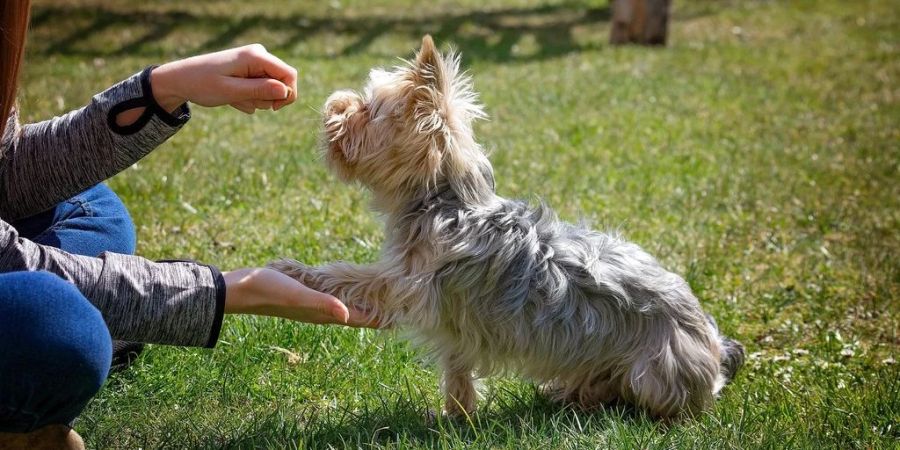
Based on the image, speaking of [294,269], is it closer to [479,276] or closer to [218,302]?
[479,276]

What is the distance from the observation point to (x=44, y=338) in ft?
7.73

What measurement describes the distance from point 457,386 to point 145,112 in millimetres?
1589

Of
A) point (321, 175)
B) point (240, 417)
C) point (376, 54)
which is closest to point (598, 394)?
point (240, 417)

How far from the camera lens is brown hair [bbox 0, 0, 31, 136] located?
8.89 ft

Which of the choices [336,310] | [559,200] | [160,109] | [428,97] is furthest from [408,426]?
[559,200]

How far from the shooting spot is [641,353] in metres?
3.59

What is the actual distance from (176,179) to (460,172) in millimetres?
3528

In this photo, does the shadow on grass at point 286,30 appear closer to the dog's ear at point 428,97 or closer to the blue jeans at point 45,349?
the dog's ear at point 428,97

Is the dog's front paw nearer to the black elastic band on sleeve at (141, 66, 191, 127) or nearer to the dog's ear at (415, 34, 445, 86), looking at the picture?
the black elastic band on sleeve at (141, 66, 191, 127)

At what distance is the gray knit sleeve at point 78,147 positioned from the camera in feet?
10.5

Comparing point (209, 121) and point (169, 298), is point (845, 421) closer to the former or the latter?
point (169, 298)

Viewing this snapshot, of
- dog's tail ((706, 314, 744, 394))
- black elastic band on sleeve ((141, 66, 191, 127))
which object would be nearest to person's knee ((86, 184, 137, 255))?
black elastic band on sleeve ((141, 66, 191, 127))

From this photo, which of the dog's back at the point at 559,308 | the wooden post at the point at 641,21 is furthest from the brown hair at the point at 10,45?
the wooden post at the point at 641,21

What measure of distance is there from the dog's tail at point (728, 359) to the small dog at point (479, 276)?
25cm
